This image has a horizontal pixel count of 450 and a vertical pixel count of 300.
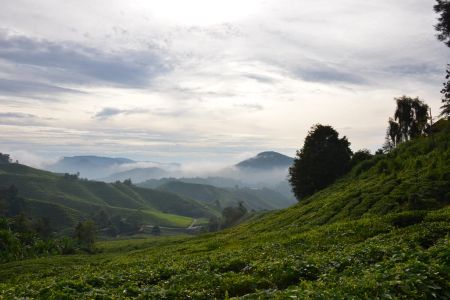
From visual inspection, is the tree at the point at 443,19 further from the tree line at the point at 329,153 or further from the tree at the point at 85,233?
the tree at the point at 85,233

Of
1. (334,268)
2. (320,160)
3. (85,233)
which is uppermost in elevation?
(320,160)

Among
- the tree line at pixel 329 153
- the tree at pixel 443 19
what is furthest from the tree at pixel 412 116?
the tree at pixel 443 19

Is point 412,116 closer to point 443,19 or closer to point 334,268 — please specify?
point 443,19

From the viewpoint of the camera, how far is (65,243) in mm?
136250

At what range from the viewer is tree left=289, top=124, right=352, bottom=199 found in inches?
3420

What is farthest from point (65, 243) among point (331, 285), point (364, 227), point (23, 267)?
point (331, 285)

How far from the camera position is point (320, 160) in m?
87.6

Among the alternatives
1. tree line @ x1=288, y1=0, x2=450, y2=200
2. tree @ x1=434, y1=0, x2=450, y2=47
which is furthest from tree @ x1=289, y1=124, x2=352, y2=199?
tree @ x1=434, y1=0, x2=450, y2=47

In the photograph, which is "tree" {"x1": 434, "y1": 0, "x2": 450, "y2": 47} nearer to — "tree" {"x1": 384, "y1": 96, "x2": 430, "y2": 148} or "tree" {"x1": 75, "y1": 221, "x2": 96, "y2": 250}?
"tree" {"x1": 384, "y1": 96, "x2": 430, "y2": 148}

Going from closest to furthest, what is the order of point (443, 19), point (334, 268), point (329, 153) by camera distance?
point (334, 268), point (443, 19), point (329, 153)

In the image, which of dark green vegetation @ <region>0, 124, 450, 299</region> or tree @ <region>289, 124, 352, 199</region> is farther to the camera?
tree @ <region>289, 124, 352, 199</region>

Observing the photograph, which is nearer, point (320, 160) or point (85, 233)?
point (320, 160)

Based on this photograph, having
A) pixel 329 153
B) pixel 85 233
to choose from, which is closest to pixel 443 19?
pixel 329 153

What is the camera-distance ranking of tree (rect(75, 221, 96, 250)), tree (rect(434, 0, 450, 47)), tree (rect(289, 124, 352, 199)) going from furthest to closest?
1. tree (rect(75, 221, 96, 250))
2. tree (rect(289, 124, 352, 199))
3. tree (rect(434, 0, 450, 47))
